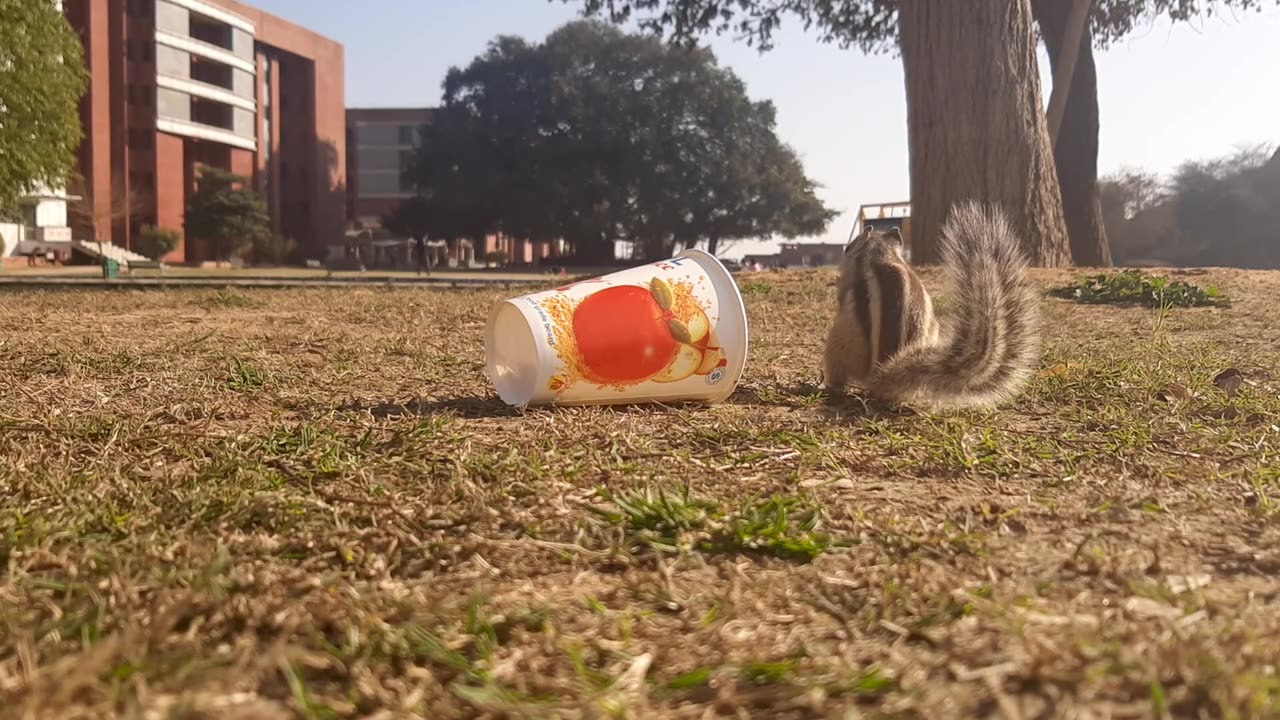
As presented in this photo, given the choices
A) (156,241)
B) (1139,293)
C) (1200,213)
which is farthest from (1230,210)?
(156,241)

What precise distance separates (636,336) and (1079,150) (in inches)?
613

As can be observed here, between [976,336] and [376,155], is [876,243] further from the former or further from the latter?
[376,155]

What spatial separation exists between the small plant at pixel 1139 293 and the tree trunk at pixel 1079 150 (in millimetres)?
7707

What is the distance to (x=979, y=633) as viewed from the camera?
5.15ft

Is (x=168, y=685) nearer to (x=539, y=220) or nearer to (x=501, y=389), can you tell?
(x=501, y=389)

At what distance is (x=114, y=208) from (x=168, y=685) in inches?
1822

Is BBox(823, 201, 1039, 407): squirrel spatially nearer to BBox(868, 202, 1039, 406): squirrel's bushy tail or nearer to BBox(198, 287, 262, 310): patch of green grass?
BBox(868, 202, 1039, 406): squirrel's bushy tail

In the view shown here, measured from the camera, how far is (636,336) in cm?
364

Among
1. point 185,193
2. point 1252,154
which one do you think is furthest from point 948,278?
point 185,193

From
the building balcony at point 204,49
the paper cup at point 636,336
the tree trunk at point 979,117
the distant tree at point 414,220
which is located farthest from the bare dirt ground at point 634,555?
the building balcony at point 204,49

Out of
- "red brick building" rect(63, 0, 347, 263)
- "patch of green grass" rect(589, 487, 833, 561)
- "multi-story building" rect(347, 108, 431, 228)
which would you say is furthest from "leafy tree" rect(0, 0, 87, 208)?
"multi-story building" rect(347, 108, 431, 228)

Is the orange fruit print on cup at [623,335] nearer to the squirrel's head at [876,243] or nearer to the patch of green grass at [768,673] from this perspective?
the squirrel's head at [876,243]

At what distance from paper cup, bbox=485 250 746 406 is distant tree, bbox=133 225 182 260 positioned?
149 feet

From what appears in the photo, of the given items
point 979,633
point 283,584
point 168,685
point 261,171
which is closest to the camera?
point 168,685
